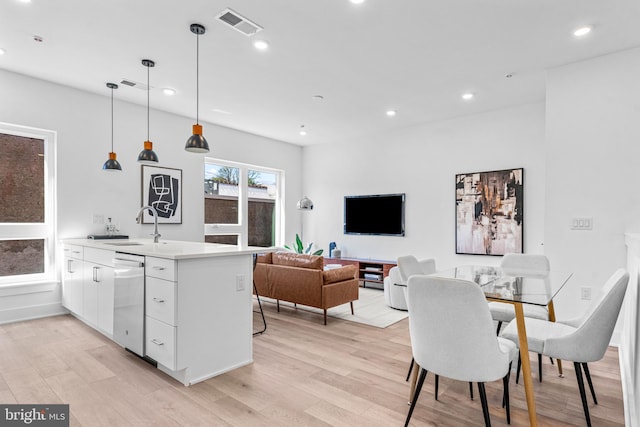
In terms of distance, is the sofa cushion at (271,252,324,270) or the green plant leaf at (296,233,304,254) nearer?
the sofa cushion at (271,252,324,270)

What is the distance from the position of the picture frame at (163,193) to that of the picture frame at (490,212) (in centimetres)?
425

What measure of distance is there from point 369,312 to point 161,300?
105 inches

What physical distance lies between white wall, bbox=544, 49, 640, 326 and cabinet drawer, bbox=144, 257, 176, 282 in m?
3.57

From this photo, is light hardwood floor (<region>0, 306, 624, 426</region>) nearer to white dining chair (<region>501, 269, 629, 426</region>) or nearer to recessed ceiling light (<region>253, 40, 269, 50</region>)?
white dining chair (<region>501, 269, 629, 426</region>)

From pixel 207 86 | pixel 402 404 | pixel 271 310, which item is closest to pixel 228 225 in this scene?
pixel 271 310

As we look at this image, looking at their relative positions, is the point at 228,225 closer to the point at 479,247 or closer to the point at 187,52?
the point at 187,52

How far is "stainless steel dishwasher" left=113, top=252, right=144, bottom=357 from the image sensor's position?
2.72 metres

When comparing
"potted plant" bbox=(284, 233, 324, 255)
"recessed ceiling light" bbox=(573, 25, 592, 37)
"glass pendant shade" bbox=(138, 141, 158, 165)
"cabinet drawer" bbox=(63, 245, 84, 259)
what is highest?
"recessed ceiling light" bbox=(573, 25, 592, 37)

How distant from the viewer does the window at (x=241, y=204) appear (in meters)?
5.97

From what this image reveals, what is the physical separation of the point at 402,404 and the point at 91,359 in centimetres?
246

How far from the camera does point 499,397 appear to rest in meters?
2.31

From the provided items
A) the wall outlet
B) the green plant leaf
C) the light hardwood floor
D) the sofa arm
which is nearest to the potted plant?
the green plant leaf

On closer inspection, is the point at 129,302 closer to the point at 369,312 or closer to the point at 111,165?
the point at 111,165

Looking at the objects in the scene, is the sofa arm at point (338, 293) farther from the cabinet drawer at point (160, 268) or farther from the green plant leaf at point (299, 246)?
the green plant leaf at point (299, 246)
